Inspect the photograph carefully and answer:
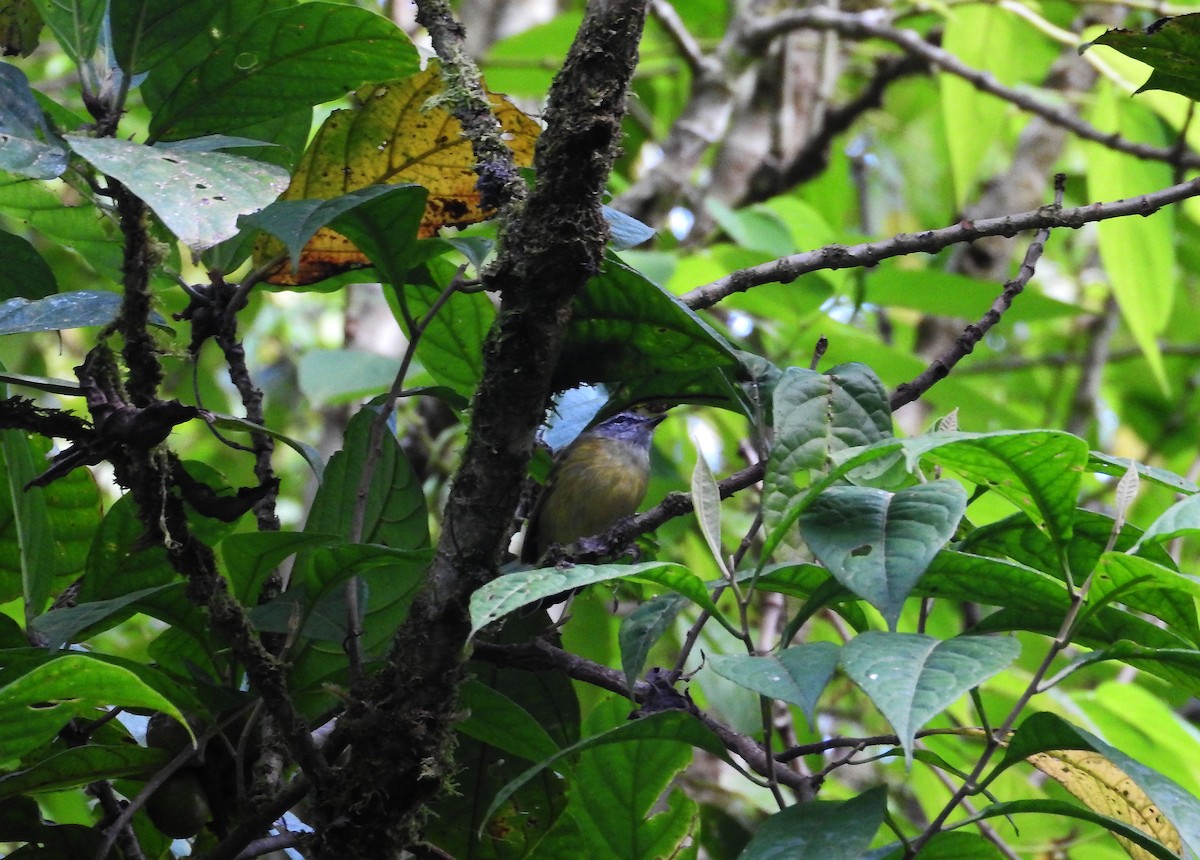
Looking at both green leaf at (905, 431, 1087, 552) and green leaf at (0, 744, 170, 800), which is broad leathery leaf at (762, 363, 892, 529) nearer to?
green leaf at (905, 431, 1087, 552)

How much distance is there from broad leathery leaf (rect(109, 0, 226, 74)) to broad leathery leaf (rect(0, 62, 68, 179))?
103mm

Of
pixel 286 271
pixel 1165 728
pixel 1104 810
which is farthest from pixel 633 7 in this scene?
pixel 1165 728

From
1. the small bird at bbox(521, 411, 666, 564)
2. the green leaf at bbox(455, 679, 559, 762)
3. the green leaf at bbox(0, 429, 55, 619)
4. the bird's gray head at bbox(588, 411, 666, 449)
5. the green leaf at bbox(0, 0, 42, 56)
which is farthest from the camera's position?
the bird's gray head at bbox(588, 411, 666, 449)

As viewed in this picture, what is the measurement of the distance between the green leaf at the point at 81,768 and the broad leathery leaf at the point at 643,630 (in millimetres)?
556

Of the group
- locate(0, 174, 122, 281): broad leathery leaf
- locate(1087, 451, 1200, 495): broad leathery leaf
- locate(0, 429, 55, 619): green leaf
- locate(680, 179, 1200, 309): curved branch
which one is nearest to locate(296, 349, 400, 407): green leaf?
locate(0, 174, 122, 281): broad leathery leaf

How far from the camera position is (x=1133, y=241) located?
9.93 feet

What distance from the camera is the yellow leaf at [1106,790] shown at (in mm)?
1201

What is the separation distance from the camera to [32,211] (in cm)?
144

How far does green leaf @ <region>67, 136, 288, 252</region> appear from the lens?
989 mm

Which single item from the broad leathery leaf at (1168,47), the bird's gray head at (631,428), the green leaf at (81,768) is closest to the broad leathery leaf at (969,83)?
the bird's gray head at (631,428)

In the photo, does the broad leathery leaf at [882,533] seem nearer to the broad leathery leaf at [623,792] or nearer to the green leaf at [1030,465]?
the green leaf at [1030,465]

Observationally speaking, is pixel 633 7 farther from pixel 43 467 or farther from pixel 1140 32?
pixel 43 467

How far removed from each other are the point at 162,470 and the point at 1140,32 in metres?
1.10

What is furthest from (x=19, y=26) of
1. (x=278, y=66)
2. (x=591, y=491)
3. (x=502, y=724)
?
(x=591, y=491)
